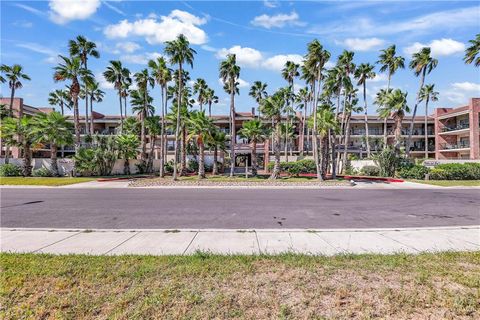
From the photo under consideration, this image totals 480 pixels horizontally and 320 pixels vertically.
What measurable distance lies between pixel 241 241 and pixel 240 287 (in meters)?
3.02

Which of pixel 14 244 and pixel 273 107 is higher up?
pixel 273 107

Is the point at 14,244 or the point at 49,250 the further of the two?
the point at 14,244

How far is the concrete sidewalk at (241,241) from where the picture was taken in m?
7.12

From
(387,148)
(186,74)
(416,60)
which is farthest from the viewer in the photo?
(186,74)

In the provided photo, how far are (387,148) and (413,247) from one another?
31.4 m

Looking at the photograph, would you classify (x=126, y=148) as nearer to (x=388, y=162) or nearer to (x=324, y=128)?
(x=324, y=128)

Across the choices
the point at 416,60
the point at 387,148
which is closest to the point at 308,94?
the point at 416,60

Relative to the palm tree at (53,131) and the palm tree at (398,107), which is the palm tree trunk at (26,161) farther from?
the palm tree at (398,107)

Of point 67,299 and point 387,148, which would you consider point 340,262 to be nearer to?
point 67,299

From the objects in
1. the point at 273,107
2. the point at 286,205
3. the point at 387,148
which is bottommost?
the point at 286,205

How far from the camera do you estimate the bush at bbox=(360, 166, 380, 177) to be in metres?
38.4

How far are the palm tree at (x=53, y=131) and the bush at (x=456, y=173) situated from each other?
1672 inches

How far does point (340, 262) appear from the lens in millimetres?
5977

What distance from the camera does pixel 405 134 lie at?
62.7 m
